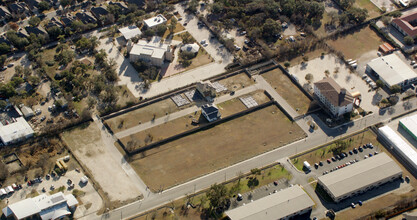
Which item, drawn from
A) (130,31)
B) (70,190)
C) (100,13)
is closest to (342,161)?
(70,190)

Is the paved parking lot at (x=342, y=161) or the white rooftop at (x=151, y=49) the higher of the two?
the white rooftop at (x=151, y=49)

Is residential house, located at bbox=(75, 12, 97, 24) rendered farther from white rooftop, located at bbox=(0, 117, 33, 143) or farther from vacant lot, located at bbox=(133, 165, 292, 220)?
vacant lot, located at bbox=(133, 165, 292, 220)

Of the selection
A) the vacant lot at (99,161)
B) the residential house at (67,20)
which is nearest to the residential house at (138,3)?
the residential house at (67,20)

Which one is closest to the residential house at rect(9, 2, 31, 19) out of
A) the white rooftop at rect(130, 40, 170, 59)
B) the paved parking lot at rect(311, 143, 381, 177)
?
the white rooftop at rect(130, 40, 170, 59)

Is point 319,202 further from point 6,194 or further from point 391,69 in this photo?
point 6,194

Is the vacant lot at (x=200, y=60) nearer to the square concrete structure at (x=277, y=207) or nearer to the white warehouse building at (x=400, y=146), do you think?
the white warehouse building at (x=400, y=146)

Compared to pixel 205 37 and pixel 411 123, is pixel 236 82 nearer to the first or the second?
pixel 205 37
